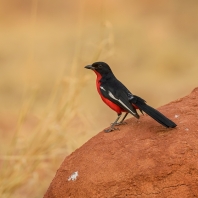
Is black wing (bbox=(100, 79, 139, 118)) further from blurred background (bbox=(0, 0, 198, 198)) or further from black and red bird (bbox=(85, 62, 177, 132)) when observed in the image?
blurred background (bbox=(0, 0, 198, 198))

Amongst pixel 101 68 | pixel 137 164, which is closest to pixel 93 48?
pixel 101 68

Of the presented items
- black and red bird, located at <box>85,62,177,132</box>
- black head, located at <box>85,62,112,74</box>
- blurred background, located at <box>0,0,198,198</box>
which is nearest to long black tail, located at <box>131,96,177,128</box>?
black and red bird, located at <box>85,62,177,132</box>

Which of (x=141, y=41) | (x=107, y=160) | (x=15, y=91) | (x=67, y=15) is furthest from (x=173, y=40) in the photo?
(x=107, y=160)

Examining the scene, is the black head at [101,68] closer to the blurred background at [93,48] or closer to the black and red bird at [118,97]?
the black and red bird at [118,97]

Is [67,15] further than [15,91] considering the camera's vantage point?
Yes

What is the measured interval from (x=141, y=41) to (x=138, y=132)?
1235 cm

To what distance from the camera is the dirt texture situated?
18.1ft

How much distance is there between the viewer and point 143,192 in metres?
5.54

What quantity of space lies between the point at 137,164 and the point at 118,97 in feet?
2.90

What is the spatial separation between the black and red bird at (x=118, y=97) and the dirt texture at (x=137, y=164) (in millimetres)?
131

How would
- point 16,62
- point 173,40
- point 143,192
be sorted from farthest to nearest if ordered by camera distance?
point 173,40 → point 16,62 → point 143,192

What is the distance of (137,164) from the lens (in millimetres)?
5625

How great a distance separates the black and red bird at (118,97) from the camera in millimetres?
6070

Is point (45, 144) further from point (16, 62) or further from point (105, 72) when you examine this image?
point (16, 62)
